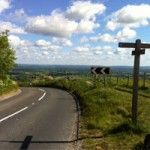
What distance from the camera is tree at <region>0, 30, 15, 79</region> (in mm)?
40375

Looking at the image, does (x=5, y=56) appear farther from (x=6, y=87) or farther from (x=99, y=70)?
(x=99, y=70)

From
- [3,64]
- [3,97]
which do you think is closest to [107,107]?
[3,97]

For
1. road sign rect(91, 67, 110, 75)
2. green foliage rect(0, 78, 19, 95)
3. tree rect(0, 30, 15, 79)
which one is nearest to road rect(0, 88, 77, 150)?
green foliage rect(0, 78, 19, 95)

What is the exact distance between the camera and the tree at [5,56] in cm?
4038

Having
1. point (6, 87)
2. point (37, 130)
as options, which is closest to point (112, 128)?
point (37, 130)

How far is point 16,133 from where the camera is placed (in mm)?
15211

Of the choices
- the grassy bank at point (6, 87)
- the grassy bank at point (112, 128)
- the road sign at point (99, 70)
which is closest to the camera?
the grassy bank at point (112, 128)

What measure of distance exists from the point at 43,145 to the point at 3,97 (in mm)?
21019

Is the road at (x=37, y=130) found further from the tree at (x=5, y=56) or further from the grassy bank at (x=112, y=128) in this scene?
the tree at (x=5, y=56)

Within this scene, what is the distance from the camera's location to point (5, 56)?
41.1 metres

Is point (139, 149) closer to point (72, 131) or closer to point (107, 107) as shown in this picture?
point (72, 131)

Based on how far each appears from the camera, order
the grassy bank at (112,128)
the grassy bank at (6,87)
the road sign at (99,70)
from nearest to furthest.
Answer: the grassy bank at (112,128) < the grassy bank at (6,87) < the road sign at (99,70)

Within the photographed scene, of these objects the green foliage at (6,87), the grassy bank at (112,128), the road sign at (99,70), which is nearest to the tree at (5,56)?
the green foliage at (6,87)

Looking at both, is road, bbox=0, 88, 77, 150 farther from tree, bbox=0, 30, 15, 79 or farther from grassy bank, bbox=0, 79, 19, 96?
tree, bbox=0, 30, 15, 79
